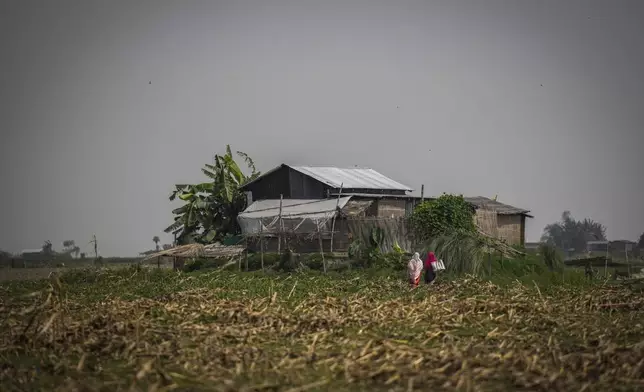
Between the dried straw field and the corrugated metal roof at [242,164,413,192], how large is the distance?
17787 millimetres

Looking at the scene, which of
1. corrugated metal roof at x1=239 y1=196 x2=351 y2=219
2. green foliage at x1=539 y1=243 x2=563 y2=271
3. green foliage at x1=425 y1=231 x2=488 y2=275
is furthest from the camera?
corrugated metal roof at x1=239 y1=196 x2=351 y2=219

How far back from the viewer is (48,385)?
29.7 ft

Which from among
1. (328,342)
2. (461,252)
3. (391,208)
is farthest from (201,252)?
(328,342)

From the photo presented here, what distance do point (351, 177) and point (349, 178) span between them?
0.54 m

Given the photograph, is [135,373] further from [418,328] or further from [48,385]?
[418,328]

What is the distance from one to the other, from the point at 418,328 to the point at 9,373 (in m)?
5.41

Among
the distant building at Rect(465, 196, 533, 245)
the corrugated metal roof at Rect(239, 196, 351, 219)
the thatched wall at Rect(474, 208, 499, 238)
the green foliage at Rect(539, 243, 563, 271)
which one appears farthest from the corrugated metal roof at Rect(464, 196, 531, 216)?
the green foliage at Rect(539, 243, 563, 271)

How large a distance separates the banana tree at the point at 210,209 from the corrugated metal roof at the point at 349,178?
1.58 metres

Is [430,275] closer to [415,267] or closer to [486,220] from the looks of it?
[415,267]

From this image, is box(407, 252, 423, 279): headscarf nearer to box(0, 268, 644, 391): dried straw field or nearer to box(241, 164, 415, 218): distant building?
box(0, 268, 644, 391): dried straw field

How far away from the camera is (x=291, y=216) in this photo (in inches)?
1160

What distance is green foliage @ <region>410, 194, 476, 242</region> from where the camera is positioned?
26.0 metres

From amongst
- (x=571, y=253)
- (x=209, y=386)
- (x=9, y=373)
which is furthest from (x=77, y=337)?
(x=571, y=253)

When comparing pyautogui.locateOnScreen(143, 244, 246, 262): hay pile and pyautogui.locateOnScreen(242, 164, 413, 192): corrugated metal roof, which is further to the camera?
pyautogui.locateOnScreen(242, 164, 413, 192): corrugated metal roof
